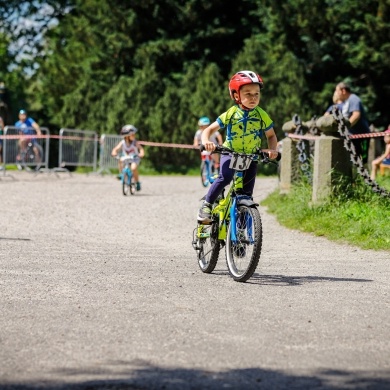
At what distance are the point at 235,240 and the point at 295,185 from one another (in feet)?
26.4

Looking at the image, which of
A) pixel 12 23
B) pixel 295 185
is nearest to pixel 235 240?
pixel 295 185

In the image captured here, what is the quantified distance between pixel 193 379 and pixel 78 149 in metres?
26.4

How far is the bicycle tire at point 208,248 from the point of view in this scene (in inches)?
379

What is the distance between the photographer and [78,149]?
31.5m

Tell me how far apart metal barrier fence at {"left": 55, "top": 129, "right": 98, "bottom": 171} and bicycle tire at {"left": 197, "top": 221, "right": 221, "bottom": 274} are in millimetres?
20689

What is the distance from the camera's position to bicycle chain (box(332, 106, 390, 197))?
13867mm

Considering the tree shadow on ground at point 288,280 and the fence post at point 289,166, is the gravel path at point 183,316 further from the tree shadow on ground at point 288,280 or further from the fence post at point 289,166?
the fence post at point 289,166

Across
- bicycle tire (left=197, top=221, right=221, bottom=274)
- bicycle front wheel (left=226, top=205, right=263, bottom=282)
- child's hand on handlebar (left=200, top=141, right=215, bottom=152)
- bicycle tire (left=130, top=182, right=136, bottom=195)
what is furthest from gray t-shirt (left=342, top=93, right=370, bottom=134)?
child's hand on handlebar (left=200, top=141, right=215, bottom=152)

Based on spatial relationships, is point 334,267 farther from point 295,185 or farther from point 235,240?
point 295,185

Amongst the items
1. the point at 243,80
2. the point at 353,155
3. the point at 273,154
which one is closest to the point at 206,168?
the point at 353,155

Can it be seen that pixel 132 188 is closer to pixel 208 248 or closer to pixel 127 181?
pixel 127 181

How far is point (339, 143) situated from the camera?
14.6 m

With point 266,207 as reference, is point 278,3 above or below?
above

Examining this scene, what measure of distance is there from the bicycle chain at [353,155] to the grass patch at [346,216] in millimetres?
212
